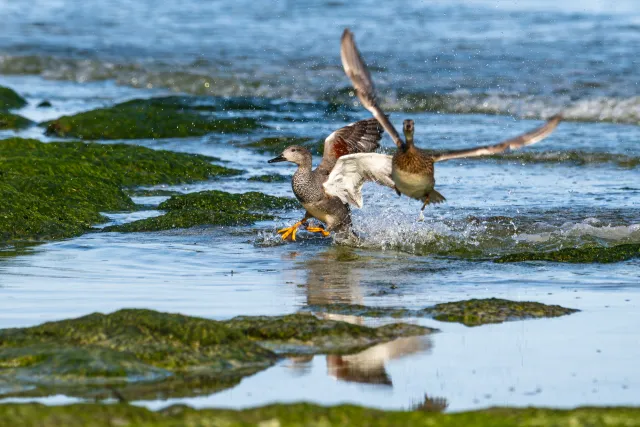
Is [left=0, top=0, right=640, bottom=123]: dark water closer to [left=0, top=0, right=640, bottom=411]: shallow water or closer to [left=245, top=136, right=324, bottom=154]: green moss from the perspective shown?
[left=0, top=0, right=640, bottom=411]: shallow water

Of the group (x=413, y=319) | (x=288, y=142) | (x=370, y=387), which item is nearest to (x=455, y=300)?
(x=413, y=319)

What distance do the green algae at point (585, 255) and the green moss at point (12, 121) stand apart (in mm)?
9737

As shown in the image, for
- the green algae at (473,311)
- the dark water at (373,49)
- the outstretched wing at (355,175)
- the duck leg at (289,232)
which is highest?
the dark water at (373,49)

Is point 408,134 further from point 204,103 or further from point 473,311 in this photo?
point 204,103

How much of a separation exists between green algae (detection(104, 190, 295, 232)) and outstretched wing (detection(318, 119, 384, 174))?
2.96 ft

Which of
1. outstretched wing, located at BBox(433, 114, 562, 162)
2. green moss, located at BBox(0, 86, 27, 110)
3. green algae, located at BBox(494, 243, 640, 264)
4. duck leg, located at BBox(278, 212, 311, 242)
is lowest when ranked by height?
green algae, located at BBox(494, 243, 640, 264)

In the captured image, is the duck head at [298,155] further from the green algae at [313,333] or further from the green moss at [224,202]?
the green algae at [313,333]

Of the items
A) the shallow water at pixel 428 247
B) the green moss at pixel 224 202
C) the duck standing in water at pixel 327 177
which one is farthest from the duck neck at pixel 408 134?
the green moss at pixel 224 202

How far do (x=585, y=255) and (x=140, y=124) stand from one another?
9.84 meters

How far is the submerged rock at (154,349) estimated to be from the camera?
547 centimetres

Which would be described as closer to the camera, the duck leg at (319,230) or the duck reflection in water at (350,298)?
the duck reflection in water at (350,298)

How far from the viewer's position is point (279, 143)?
1642cm

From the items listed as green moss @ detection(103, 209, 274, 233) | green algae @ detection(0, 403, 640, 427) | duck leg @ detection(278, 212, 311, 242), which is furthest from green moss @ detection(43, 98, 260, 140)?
green algae @ detection(0, 403, 640, 427)

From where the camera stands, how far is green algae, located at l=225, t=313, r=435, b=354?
6198 millimetres
